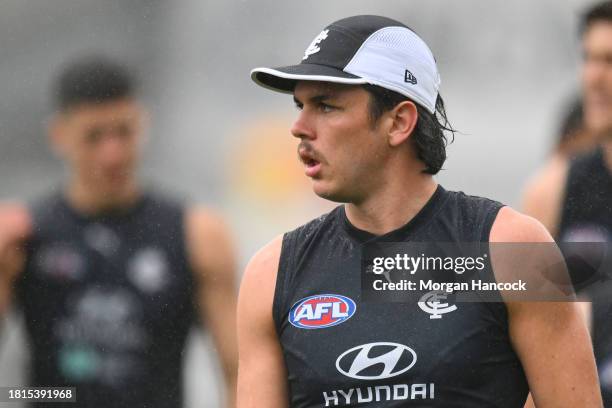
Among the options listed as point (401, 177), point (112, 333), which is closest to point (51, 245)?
point (112, 333)

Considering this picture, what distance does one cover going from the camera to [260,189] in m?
3.98

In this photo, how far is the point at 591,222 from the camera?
11.2 ft

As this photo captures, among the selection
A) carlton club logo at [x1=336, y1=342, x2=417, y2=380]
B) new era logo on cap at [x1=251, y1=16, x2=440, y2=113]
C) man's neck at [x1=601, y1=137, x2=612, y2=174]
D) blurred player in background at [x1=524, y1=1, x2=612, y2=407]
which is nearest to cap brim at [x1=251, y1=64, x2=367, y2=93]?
new era logo on cap at [x1=251, y1=16, x2=440, y2=113]

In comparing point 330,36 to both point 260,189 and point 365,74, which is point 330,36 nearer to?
point 365,74

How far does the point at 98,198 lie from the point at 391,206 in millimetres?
1553

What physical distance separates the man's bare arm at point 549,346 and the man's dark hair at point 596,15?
1.55m

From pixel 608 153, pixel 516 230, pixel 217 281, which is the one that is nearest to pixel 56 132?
pixel 217 281

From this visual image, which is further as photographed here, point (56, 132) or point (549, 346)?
point (56, 132)

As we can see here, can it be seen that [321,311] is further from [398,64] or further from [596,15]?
[596,15]

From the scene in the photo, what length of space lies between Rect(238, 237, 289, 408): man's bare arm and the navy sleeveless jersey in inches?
1.1

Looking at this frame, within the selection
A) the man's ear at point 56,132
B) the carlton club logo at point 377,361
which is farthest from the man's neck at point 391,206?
the man's ear at point 56,132

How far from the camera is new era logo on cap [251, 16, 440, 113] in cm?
246

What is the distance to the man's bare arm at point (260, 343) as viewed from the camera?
97.5 inches

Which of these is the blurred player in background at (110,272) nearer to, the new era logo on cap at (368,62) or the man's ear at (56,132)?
the man's ear at (56,132)
